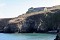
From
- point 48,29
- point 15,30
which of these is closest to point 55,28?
point 48,29

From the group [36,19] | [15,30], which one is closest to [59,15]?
[36,19]

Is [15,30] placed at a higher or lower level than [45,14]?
lower

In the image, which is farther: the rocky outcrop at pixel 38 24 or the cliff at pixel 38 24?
the rocky outcrop at pixel 38 24

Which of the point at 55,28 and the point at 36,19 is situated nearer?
the point at 55,28

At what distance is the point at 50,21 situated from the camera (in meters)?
112

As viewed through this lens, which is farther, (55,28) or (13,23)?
(13,23)

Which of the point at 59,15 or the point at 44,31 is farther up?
the point at 59,15

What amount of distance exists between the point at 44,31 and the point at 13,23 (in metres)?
21.7

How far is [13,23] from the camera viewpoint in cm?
12400

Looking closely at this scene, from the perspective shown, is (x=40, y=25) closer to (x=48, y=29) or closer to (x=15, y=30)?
(x=48, y=29)

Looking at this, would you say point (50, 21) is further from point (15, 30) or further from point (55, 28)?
point (15, 30)

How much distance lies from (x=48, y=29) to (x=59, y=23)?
18.8 ft

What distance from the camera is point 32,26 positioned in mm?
114375

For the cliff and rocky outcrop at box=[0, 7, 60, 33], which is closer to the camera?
the cliff
